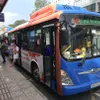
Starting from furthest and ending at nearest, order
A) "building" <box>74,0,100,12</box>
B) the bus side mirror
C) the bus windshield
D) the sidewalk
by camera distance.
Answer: "building" <box>74,0,100,12</box> → the sidewalk → the bus windshield → the bus side mirror

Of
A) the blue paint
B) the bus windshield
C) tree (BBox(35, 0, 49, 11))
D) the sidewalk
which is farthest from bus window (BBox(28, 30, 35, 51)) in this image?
tree (BBox(35, 0, 49, 11))

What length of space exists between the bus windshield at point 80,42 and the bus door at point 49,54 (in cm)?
48

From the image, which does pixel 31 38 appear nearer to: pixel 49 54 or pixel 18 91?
pixel 49 54

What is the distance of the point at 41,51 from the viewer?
560 centimetres

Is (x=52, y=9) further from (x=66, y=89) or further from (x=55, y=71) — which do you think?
(x=66, y=89)

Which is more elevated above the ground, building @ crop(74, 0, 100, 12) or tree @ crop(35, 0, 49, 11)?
tree @ crop(35, 0, 49, 11)

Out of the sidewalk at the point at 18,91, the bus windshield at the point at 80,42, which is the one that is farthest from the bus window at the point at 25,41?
the bus windshield at the point at 80,42

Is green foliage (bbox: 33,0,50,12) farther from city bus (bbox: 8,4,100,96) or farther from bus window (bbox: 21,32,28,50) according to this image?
city bus (bbox: 8,4,100,96)

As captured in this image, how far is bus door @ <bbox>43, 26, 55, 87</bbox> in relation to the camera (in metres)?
4.82

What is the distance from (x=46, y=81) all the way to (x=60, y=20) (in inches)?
83.7

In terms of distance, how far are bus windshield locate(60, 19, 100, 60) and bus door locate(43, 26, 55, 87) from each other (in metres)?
0.48

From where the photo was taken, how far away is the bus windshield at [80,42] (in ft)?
14.5

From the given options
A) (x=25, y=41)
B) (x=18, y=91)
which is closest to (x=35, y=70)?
(x=18, y=91)

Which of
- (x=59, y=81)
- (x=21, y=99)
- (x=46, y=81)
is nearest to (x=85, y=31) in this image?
(x=59, y=81)
